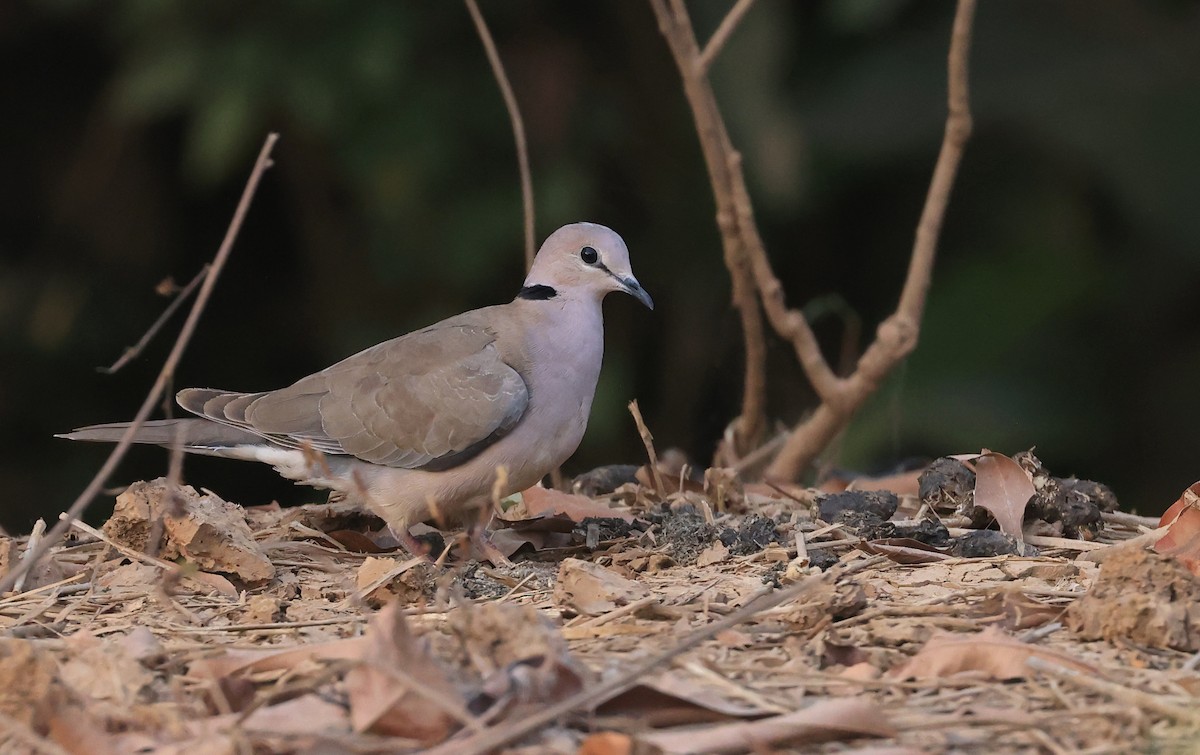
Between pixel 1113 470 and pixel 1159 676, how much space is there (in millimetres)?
3756

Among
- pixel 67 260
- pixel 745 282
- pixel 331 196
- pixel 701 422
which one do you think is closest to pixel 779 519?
pixel 745 282

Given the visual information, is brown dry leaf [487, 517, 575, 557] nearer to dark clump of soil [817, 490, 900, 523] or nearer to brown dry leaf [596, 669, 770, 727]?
dark clump of soil [817, 490, 900, 523]

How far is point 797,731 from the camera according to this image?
1937 mm

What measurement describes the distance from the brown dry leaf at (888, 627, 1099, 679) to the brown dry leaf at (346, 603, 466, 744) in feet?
2.41

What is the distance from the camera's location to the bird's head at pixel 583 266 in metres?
3.80

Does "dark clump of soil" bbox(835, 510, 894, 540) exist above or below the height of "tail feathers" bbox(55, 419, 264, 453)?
below

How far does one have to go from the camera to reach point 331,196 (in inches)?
251

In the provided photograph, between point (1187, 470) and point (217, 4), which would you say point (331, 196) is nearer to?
point (217, 4)

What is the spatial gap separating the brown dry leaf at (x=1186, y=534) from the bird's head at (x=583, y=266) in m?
1.43

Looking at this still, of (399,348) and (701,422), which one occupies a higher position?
(399,348)

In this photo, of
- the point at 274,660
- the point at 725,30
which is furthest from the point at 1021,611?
the point at 725,30

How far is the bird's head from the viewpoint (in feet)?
12.5

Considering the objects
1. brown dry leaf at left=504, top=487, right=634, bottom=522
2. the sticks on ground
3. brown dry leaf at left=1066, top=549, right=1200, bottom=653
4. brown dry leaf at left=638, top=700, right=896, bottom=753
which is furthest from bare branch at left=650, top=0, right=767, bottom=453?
brown dry leaf at left=638, top=700, right=896, bottom=753

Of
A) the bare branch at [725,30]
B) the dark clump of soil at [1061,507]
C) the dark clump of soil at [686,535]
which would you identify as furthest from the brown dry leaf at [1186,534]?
the bare branch at [725,30]
